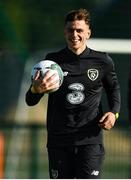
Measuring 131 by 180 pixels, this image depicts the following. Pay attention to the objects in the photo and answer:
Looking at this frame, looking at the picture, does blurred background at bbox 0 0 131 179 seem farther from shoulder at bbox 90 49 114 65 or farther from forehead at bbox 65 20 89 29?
forehead at bbox 65 20 89 29

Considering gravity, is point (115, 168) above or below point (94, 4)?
below

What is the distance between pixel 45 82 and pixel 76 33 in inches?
18.0

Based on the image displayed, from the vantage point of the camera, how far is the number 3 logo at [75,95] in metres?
5.99

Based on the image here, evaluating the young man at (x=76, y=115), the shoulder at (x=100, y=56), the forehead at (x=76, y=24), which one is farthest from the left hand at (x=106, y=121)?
the forehead at (x=76, y=24)

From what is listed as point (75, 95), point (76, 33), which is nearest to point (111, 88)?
point (75, 95)

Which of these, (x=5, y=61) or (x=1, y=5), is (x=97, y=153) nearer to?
(x=5, y=61)

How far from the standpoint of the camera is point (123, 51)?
11250 millimetres

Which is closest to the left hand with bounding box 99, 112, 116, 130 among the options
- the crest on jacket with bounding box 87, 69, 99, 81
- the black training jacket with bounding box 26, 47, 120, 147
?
the black training jacket with bounding box 26, 47, 120, 147

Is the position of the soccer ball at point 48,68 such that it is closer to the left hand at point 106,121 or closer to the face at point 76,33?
the face at point 76,33

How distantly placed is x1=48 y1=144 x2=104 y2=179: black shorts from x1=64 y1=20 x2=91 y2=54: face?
757 millimetres

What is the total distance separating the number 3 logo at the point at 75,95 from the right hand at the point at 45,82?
146 mm

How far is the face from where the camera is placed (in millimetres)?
5988

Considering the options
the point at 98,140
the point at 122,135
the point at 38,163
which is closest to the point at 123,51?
the point at 122,135

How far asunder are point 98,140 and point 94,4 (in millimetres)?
7782
